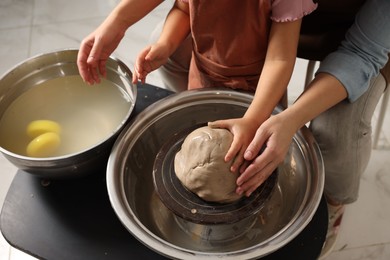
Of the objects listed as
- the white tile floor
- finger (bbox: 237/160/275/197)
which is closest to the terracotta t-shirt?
→ finger (bbox: 237/160/275/197)

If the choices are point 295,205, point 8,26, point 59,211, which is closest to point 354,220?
point 295,205

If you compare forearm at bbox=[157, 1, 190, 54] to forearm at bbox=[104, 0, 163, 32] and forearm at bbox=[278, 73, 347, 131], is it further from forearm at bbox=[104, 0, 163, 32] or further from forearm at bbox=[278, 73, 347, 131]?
forearm at bbox=[278, 73, 347, 131]

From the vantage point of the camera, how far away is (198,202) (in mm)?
691

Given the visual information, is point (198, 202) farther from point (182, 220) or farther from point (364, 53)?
point (364, 53)

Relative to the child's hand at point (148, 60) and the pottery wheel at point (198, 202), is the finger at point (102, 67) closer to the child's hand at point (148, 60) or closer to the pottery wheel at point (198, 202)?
the child's hand at point (148, 60)

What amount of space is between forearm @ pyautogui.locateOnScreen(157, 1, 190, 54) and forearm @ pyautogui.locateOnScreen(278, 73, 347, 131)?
0.96ft

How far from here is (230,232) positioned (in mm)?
766

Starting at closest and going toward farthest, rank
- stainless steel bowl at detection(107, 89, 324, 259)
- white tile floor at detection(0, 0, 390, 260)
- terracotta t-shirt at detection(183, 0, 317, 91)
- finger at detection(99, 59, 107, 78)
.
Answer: stainless steel bowl at detection(107, 89, 324, 259)
terracotta t-shirt at detection(183, 0, 317, 91)
finger at detection(99, 59, 107, 78)
white tile floor at detection(0, 0, 390, 260)

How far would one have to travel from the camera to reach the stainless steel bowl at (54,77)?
708mm

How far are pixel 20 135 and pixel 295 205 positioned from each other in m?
0.55

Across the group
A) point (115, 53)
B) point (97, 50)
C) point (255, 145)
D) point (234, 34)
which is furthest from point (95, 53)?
point (115, 53)

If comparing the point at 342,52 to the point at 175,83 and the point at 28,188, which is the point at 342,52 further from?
the point at 28,188

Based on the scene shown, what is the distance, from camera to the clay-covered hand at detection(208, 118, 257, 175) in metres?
0.67

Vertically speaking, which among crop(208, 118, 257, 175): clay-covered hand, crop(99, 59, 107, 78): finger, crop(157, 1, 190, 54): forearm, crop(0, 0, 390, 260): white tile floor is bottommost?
crop(0, 0, 390, 260): white tile floor
